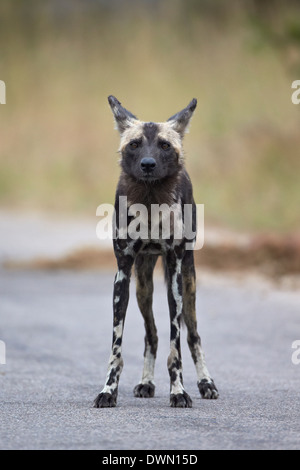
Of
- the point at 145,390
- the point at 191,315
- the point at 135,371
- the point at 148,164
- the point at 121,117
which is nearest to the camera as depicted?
the point at 148,164

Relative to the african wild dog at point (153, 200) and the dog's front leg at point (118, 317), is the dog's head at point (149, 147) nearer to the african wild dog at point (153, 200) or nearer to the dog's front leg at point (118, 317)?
the african wild dog at point (153, 200)

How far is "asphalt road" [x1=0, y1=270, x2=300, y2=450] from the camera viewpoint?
6.22 m

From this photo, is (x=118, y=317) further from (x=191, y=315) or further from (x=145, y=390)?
(x=191, y=315)

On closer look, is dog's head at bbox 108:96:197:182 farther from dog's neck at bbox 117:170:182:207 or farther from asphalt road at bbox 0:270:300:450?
asphalt road at bbox 0:270:300:450

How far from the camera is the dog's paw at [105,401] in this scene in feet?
24.8

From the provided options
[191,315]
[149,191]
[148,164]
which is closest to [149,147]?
[148,164]

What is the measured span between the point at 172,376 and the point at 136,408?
51 cm

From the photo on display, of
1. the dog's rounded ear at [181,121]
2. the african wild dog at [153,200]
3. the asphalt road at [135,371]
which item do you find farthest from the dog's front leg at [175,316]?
the dog's rounded ear at [181,121]

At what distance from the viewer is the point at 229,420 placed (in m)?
6.89

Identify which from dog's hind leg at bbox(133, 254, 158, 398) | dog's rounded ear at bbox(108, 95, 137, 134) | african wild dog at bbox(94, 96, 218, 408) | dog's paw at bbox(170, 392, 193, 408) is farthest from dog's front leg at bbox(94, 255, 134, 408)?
dog's rounded ear at bbox(108, 95, 137, 134)

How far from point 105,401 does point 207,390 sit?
3.75 feet

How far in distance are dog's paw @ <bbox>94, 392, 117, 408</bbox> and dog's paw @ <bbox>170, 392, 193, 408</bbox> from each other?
0.47 m

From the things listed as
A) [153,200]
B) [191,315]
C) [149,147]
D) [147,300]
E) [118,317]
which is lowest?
[118,317]

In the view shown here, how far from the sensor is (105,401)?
7.57m
